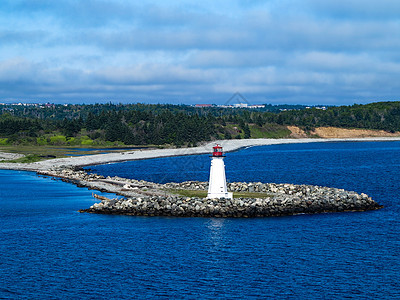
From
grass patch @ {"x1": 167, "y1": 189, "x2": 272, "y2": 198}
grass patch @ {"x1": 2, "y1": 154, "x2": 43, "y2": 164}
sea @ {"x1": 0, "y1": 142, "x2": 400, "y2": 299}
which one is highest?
grass patch @ {"x1": 2, "y1": 154, "x2": 43, "y2": 164}

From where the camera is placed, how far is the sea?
28578 millimetres

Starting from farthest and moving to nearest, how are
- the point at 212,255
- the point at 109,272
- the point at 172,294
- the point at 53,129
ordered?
1. the point at 53,129
2. the point at 212,255
3. the point at 109,272
4. the point at 172,294

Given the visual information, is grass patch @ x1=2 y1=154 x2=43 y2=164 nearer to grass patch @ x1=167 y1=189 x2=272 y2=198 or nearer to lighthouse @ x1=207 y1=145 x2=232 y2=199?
grass patch @ x1=167 y1=189 x2=272 y2=198

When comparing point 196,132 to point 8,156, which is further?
point 196,132

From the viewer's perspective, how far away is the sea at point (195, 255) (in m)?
28.6

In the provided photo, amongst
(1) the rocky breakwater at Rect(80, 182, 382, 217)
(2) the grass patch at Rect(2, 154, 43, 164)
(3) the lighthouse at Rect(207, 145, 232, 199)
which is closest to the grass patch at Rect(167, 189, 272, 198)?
(1) the rocky breakwater at Rect(80, 182, 382, 217)

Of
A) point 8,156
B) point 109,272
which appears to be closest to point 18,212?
point 109,272

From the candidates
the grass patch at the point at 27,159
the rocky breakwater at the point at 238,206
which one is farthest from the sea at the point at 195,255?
the grass patch at the point at 27,159

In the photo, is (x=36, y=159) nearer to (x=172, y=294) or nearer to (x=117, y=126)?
(x=117, y=126)

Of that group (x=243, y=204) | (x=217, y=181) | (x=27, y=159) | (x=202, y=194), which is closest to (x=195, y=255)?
(x=243, y=204)

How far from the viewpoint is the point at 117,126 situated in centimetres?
16638

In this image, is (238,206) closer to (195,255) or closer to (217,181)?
(217,181)

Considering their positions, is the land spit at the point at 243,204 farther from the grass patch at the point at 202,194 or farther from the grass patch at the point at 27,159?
the grass patch at the point at 27,159

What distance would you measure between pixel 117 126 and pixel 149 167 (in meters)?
69.2
